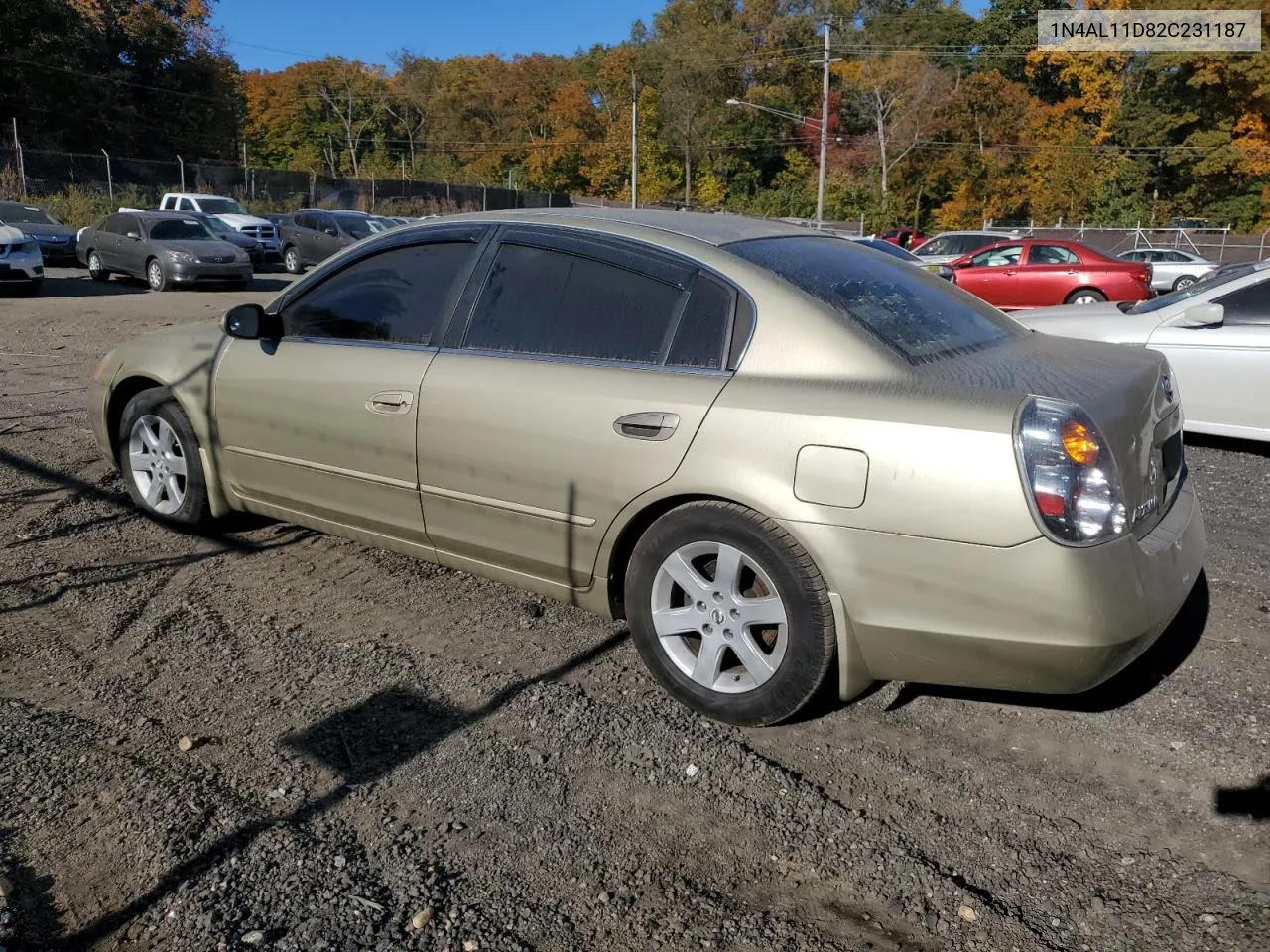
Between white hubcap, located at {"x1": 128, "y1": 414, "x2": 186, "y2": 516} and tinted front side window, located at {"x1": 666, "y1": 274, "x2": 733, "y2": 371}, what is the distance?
269 cm

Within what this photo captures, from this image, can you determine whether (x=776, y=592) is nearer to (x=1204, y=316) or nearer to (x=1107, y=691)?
(x=1107, y=691)

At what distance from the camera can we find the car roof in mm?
3709

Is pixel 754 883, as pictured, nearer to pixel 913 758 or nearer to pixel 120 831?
pixel 913 758

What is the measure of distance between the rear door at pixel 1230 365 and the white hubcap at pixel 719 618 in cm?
509

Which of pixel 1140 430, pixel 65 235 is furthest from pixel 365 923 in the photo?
pixel 65 235

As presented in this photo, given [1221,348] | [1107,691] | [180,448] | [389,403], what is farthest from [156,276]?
[1107,691]

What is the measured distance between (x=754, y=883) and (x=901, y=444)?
1.24 m

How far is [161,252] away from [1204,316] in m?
18.1

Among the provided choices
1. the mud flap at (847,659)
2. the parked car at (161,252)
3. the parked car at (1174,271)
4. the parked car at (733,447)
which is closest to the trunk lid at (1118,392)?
the parked car at (733,447)

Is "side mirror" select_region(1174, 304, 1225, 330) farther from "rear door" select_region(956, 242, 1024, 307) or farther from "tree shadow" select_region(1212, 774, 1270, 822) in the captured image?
"rear door" select_region(956, 242, 1024, 307)

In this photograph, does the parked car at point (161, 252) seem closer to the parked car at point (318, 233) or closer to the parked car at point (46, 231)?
the parked car at point (46, 231)

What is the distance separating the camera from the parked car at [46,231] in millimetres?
22688

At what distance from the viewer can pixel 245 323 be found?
173 inches

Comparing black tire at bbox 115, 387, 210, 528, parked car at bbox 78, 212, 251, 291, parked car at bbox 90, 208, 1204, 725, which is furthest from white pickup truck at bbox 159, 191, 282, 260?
parked car at bbox 90, 208, 1204, 725
